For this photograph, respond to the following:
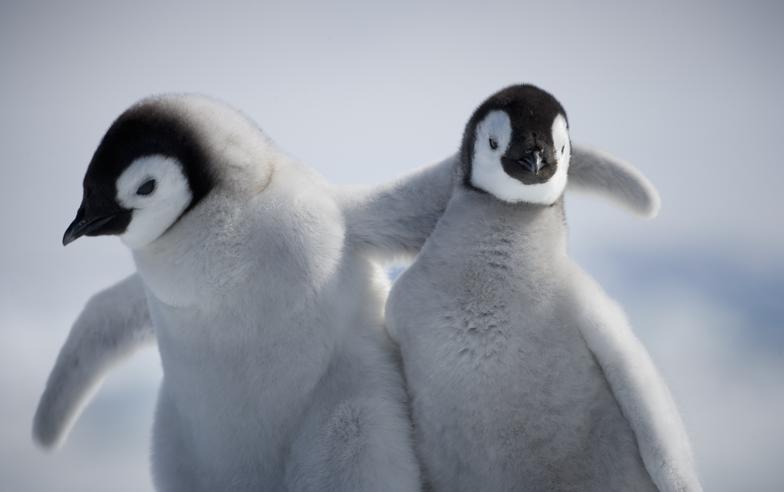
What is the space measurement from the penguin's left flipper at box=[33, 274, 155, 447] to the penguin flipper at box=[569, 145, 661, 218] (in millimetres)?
1402

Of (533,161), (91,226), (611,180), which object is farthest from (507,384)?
(91,226)

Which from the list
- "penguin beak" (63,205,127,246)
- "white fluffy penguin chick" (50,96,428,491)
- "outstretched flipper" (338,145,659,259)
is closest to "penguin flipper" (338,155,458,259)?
"outstretched flipper" (338,145,659,259)

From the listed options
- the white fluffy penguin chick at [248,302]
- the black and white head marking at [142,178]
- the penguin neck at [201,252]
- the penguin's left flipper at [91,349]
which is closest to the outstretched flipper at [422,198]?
the white fluffy penguin chick at [248,302]

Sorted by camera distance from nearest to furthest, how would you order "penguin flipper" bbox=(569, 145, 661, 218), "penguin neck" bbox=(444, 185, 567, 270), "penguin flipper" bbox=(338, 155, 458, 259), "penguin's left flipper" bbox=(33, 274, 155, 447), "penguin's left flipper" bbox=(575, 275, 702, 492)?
"penguin's left flipper" bbox=(575, 275, 702, 492) < "penguin neck" bbox=(444, 185, 567, 270) < "penguin flipper" bbox=(338, 155, 458, 259) < "penguin flipper" bbox=(569, 145, 661, 218) < "penguin's left flipper" bbox=(33, 274, 155, 447)

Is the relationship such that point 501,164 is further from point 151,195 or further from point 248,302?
point 151,195

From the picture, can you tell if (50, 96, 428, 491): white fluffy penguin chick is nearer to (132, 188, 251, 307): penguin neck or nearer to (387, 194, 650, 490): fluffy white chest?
(132, 188, 251, 307): penguin neck

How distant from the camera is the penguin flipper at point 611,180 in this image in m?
2.45

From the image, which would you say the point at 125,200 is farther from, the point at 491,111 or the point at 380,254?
the point at 491,111

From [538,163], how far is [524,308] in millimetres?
357

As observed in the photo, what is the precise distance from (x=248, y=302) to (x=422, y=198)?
22.8 inches

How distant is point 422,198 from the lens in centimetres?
235

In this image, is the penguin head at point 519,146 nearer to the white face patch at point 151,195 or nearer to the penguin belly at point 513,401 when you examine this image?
the penguin belly at point 513,401

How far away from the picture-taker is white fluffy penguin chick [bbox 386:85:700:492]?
2.00 m

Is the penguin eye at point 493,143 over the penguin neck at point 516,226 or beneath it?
over
